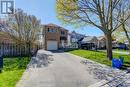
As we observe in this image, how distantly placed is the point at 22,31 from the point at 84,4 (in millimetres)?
11663

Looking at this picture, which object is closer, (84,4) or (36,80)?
(36,80)

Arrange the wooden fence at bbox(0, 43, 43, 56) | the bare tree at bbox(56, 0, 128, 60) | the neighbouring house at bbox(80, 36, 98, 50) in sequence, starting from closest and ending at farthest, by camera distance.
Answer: the bare tree at bbox(56, 0, 128, 60), the wooden fence at bbox(0, 43, 43, 56), the neighbouring house at bbox(80, 36, 98, 50)

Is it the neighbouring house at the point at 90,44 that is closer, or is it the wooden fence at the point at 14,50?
the wooden fence at the point at 14,50

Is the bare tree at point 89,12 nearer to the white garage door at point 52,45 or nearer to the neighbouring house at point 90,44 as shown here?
the white garage door at point 52,45

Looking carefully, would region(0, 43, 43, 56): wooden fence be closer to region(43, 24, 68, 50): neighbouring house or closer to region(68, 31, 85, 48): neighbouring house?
region(43, 24, 68, 50): neighbouring house

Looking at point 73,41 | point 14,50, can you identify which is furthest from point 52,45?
point 73,41

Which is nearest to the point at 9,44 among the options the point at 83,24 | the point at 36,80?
the point at 83,24

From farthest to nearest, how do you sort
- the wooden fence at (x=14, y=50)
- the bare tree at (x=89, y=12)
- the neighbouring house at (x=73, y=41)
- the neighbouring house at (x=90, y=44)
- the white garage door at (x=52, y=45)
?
the neighbouring house at (x=73, y=41) → the neighbouring house at (x=90, y=44) → the white garage door at (x=52, y=45) → the wooden fence at (x=14, y=50) → the bare tree at (x=89, y=12)

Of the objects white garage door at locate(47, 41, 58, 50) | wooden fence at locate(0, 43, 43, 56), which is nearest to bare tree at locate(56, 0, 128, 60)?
wooden fence at locate(0, 43, 43, 56)

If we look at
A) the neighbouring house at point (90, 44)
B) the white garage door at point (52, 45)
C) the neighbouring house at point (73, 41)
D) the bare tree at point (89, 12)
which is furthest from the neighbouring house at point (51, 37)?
the bare tree at point (89, 12)

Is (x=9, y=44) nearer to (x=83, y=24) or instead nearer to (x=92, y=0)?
(x=83, y=24)

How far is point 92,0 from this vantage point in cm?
2339

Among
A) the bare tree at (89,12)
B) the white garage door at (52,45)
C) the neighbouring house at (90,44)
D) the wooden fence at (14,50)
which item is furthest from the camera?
the neighbouring house at (90,44)

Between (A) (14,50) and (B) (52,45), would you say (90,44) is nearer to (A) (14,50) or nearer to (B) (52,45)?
(B) (52,45)
